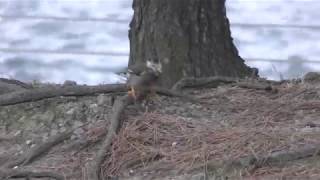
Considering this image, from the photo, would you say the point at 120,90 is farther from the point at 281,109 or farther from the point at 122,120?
the point at 281,109

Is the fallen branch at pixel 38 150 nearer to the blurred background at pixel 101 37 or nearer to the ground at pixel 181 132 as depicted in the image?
the ground at pixel 181 132

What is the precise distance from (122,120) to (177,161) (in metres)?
0.57

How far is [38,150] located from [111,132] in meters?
0.44

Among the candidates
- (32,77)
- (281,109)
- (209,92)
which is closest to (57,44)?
(32,77)

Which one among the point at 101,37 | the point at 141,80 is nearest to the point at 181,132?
the point at 141,80

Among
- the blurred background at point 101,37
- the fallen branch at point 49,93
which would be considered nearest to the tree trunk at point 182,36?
the fallen branch at point 49,93

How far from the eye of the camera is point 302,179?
432 cm

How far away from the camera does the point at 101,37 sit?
10.5 m

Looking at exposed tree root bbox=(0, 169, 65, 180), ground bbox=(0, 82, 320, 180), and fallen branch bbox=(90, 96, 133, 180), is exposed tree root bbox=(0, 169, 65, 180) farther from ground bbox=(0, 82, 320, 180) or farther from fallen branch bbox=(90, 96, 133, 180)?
fallen branch bbox=(90, 96, 133, 180)

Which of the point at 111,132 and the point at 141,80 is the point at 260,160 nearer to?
the point at 111,132

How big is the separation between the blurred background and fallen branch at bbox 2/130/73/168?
3.59 m

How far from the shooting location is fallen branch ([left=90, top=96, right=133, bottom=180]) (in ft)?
15.2

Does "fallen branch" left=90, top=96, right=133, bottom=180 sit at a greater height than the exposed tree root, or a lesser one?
greater

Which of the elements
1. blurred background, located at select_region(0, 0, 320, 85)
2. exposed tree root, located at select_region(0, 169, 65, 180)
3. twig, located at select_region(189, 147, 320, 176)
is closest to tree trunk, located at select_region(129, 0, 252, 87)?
exposed tree root, located at select_region(0, 169, 65, 180)
